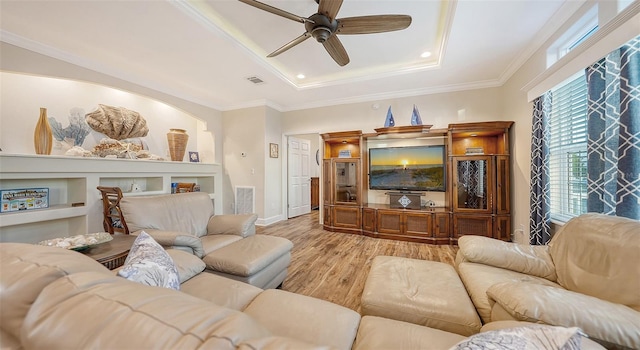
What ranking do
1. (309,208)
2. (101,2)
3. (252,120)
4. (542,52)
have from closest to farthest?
(101,2) < (542,52) < (252,120) < (309,208)

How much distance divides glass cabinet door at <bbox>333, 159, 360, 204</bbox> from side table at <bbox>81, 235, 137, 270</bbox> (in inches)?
127

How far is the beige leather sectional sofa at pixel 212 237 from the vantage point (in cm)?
176

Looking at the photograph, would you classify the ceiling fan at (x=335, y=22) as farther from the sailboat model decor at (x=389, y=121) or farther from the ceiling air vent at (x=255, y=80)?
the sailboat model decor at (x=389, y=121)

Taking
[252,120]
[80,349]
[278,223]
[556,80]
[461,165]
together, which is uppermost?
[252,120]

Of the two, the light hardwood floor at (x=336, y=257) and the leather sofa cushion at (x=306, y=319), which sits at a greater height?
the leather sofa cushion at (x=306, y=319)

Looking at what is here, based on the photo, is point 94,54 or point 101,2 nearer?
point 101,2

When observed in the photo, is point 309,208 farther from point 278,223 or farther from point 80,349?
point 80,349

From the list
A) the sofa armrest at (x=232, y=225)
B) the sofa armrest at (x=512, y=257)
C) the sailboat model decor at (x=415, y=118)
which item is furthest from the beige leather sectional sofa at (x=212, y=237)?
the sailboat model decor at (x=415, y=118)

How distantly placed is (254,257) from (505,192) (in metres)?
3.73

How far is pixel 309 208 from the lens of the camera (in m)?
6.40

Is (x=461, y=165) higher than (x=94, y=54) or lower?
lower

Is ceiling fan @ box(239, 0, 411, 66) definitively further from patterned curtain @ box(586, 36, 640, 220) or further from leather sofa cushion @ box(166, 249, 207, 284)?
leather sofa cushion @ box(166, 249, 207, 284)

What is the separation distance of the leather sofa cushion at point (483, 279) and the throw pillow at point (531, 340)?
0.79 m

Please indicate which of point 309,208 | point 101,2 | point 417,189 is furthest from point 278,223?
point 101,2
